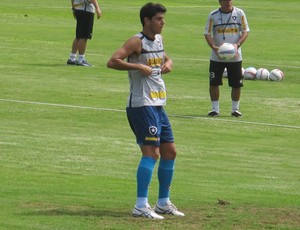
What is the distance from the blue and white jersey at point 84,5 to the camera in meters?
28.8

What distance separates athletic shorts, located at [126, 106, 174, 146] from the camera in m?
11.7

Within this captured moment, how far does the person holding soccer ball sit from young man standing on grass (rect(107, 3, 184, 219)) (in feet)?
29.6

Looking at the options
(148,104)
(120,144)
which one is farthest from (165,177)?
(120,144)

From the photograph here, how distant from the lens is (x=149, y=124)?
11.7 m

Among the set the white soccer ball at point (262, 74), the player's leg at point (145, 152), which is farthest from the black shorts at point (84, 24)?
the player's leg at point (145, 152)

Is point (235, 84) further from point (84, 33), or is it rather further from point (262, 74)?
point (84, 33)

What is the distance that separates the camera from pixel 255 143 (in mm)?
18109

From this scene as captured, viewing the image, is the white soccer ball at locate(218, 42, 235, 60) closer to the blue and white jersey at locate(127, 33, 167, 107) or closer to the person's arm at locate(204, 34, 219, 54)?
the person's arm at locate(204, 34, 219, 54)

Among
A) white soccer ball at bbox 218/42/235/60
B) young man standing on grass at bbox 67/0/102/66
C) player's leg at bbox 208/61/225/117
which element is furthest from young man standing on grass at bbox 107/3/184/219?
young man standing on grass at bbox 67/0/102/66

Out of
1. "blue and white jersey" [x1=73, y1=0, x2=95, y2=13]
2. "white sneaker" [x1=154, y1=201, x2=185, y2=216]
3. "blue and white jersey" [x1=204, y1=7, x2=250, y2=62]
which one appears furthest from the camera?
"blue and white jersey" [x1=73, y1=0, x2=95, y2=13]

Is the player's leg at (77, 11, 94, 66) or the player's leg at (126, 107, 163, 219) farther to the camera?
the player's leg at (77, 11, 94, 66)

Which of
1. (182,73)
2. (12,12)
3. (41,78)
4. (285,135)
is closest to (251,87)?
(182,73)

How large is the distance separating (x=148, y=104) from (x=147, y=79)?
0.99 ft

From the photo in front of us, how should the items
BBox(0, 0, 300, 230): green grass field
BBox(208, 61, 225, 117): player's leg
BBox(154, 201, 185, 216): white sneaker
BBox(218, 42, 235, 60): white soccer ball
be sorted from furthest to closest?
BBox(208, 61, 225, 117): player's leg
BBox(218, 42, 235, 60): white soccer ball
BBox(0, 0, 300, 230): green grass field
BBox(154, 201, 185, 216): white sneaker
